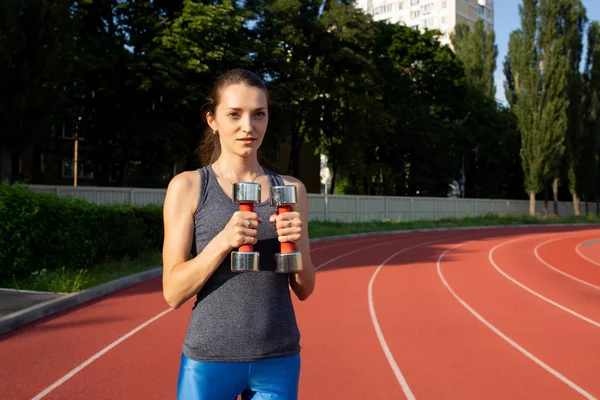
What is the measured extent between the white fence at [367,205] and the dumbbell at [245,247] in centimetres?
1978

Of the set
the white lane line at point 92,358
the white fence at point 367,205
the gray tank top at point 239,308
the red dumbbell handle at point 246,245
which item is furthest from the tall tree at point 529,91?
the red dumbbell handle at point 246,245

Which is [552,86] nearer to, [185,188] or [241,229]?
[185,188]

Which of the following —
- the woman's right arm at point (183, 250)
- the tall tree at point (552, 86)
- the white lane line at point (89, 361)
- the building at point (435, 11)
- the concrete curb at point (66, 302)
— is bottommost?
the white lane line at point (89, 361)

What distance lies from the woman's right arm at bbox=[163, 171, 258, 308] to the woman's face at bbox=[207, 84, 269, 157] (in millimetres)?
161

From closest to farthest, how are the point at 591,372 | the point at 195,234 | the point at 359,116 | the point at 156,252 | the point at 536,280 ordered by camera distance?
the point at 195,234 < the point at 591,372 < the point at 536,280 < the point at 156,252 < the point at 359,116

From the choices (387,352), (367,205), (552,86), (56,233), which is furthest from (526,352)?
(552,86)

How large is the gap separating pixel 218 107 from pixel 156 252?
39.9 feet

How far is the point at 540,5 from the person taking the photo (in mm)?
45250

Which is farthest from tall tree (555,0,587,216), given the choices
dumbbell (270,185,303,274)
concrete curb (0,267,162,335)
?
dumbbell (270,185,303,274)

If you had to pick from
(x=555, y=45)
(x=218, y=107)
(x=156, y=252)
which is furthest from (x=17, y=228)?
(x=555, y=45)

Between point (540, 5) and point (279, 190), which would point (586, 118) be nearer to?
point (540, 5)

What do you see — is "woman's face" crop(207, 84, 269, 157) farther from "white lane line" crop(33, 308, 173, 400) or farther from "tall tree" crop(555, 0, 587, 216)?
"tall tree" crop(555, 0, 587, 216)

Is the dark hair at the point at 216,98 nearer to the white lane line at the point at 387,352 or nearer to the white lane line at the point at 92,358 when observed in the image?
the white lane line at the point at 387,352

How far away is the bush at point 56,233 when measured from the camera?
919 cm
